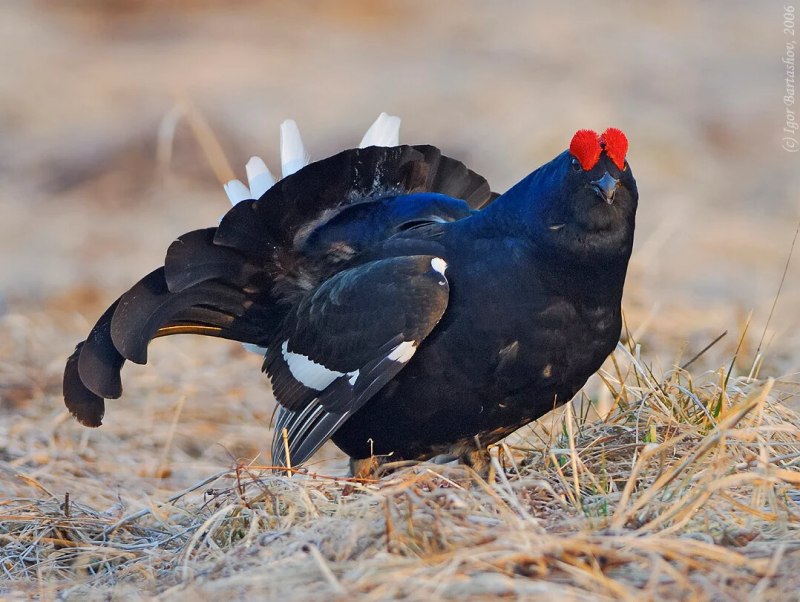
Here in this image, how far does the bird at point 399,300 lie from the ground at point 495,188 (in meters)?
0.32

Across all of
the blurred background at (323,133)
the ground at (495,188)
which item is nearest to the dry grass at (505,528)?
the ground at (495,188)

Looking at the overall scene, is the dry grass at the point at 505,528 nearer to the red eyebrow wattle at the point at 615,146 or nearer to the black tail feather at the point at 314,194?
the red eyebrow wattle at the point at 615,146

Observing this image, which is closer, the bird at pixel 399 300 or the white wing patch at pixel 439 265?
the bird at pixel 399 300

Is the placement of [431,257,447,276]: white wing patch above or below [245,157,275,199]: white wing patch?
below

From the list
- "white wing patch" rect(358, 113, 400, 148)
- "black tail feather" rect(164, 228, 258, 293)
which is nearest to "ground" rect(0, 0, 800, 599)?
"black tail feather" rect(164, 228, 258, 293)

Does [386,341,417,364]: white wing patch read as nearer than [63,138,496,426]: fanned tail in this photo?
Yes

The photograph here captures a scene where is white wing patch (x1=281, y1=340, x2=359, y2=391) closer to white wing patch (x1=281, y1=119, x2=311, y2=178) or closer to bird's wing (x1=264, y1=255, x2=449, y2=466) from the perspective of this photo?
bird's wing (x1=264, y1=255, x2=449, y2=466)

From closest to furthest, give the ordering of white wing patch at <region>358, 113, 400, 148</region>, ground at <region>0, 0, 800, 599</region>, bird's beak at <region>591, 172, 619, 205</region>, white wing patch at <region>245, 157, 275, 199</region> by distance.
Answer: ground at <region>0, 0, 800, 599</region>, bird's beak at <region>591, 172, 619, 205</region>, white wing patch at <region>245, 157, 275, 199</region>, white wing patch at <region>358, 113, 400, 148</region>

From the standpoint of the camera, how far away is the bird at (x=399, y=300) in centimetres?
348

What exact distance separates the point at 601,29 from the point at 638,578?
11913 millimetres

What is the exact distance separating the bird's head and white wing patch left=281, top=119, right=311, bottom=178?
1518mm

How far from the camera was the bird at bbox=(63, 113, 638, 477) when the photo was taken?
3479 millimetres

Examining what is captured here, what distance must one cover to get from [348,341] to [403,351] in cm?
31

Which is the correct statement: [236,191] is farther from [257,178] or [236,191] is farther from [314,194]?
[314,194]
